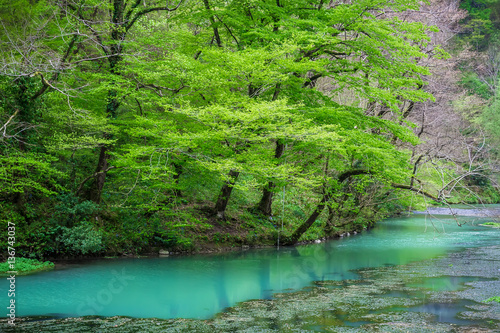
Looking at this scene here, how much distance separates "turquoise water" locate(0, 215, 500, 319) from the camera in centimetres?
689

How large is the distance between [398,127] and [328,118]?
5.75 feet

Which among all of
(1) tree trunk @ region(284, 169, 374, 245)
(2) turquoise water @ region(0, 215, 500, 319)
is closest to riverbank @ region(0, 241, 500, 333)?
(2) turquoise water @ region(0, 215, 500, 319)

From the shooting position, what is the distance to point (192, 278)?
30.0 feet

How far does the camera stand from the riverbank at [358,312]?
18.0ft

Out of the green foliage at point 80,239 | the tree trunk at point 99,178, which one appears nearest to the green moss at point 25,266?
the green foliage at point 80,239

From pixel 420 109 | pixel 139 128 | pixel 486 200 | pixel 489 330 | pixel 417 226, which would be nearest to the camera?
pixel 489 330

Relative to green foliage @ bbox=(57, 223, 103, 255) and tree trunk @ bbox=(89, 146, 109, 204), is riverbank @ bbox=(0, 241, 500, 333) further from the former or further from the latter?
tree trunk @ bbox=(89, 146, 109, 204)

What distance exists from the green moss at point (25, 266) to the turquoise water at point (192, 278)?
29 cm

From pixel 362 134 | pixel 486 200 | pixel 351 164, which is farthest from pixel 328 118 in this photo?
pixel 486 200

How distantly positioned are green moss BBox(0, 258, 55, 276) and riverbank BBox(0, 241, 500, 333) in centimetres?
312

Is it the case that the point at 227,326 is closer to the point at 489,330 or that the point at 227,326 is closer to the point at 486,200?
the point at 489,330

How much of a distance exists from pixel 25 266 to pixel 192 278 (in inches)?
136

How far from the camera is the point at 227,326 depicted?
558 centimetres

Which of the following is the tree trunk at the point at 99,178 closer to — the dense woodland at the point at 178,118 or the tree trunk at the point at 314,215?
the dense woodland at the point at 178,118
